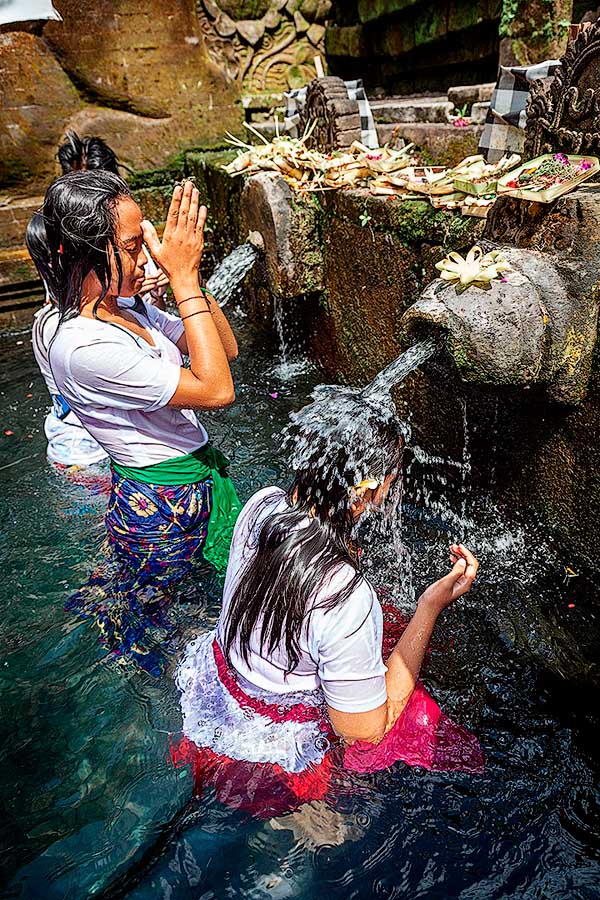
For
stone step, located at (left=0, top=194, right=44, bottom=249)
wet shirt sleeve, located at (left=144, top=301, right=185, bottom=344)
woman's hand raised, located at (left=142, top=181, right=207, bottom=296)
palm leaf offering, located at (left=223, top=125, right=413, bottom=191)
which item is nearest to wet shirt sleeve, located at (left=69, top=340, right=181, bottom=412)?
woman's hand raised, located at (left=142, top=181, right=207, bottom=296)

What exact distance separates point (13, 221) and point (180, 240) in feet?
19.9

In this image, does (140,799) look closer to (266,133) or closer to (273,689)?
(273,689)

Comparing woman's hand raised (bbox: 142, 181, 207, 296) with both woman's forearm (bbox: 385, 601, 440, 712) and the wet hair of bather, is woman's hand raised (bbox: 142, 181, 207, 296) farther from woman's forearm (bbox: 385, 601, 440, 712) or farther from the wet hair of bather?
woman's forearm (bbox: 385, 601, 440, 712)

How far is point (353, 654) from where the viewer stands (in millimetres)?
1509

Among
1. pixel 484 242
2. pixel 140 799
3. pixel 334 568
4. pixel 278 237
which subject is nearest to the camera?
pixel 334 568

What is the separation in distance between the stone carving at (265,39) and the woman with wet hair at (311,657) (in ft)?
25.2

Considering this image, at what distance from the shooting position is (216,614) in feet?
8.49

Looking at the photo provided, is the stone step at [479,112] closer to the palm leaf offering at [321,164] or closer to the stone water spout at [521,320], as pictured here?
the palm leaf offering at [321,164]

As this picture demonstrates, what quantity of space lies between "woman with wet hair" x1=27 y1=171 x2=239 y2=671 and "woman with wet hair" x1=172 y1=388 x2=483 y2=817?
400 millimetres

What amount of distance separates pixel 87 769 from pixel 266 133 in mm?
6824

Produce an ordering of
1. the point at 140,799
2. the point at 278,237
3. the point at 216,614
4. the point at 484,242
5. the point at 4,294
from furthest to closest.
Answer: the point at 4,294, the point at 278,237, the point at 216,614, the point at 484,242, the point at 140,799

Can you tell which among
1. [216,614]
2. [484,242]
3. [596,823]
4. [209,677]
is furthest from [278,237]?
[596,823]

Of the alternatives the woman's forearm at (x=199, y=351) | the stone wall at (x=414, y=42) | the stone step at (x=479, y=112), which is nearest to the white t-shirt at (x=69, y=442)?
the woman's forearm at (x=199, y=351)

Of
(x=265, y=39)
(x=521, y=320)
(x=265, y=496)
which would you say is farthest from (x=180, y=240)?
(x=265, y=39)
